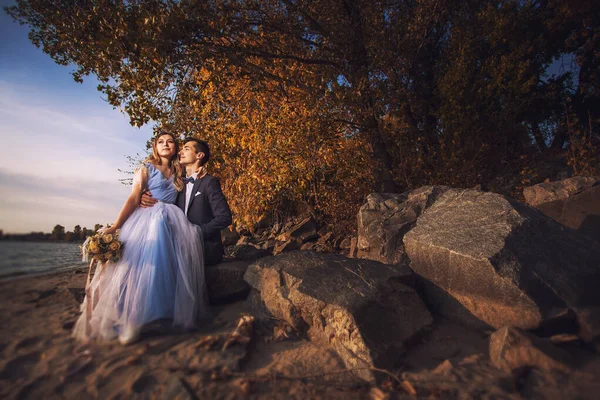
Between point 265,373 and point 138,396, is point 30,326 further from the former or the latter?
point 265,373

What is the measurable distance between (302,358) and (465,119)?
371 inches

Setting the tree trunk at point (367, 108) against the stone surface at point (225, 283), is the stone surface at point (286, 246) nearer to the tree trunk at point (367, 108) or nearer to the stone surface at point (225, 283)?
the tree trunk at point (367, 108)

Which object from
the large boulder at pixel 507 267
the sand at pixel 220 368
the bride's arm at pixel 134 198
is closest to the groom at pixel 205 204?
the bride's arm at pixel 134 198

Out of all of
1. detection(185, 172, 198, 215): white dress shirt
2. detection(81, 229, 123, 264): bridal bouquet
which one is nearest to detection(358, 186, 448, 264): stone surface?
detection(185, 172, 198, 215): white dress shirt

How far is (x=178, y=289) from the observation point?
154 inches

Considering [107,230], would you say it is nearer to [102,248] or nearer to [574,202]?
[102,248]

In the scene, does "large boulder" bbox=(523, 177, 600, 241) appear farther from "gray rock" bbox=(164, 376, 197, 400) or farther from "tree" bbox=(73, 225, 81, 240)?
"tree" bbox=(73, 225, 81, 240)

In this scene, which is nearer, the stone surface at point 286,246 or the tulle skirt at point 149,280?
the tulle skirt at point 149,280

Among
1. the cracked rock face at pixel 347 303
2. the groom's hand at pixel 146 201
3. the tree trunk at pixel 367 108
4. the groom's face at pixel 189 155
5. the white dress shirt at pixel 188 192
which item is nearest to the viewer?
the cracked rock face at pixel 347 303

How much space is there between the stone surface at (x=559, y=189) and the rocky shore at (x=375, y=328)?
7.07 feet

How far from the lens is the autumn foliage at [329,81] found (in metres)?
6.94

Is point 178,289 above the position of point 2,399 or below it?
above

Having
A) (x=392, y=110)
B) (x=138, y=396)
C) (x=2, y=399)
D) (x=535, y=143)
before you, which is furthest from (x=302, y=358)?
(x=535, y=143)

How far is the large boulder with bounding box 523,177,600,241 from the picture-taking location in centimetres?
555
